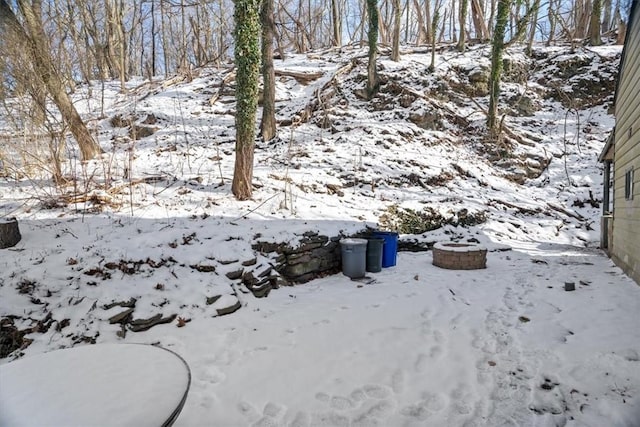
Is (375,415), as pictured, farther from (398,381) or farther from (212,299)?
(212,299)

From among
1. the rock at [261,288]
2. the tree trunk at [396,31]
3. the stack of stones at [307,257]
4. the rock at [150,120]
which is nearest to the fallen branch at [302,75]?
the tree trunk at [396,31]

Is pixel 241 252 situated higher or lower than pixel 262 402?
higher

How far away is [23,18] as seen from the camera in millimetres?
6777

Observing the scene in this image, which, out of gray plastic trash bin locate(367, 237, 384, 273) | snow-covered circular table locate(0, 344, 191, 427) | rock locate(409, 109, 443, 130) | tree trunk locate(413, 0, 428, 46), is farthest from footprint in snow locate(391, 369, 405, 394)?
tree trunk locate(413, 0, 428, 46)

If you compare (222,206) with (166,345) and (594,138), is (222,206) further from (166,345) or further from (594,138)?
(594,138)

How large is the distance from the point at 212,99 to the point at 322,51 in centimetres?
930

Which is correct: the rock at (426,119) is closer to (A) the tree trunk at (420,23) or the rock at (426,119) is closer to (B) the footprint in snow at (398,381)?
(B) the footprint in snow at (398,381)

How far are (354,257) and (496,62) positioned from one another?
11311 mm

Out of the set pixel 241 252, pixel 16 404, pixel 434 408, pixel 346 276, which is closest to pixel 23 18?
pixel 241 252

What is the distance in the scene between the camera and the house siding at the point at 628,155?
16.6 ft

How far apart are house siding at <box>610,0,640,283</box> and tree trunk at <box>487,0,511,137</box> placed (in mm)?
5979

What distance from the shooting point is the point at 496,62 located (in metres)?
12.6

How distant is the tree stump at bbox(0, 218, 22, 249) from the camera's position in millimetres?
3941

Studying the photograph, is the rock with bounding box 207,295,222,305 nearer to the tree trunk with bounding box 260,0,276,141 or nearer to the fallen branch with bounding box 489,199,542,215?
the tree trunk with bounding box 260,0,276,141
